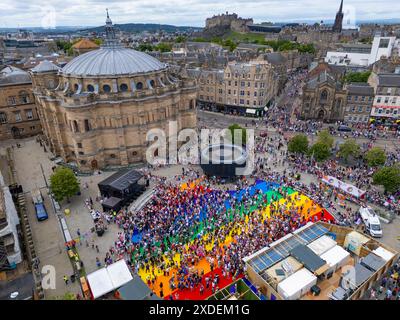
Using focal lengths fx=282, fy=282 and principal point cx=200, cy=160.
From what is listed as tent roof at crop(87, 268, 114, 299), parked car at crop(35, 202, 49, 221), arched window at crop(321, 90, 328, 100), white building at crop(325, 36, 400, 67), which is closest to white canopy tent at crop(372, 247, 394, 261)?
tent roof at crop(87, 268, 114, 299)

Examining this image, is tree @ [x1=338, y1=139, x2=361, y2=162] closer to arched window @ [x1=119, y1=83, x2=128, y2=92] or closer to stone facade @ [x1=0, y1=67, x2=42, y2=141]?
arched window @ [x1=119, y1=83, x2=128, y2=92]

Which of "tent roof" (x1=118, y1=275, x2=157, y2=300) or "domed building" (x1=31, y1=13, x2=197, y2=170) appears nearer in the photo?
"tent roof" (x1=118, y1=275, x2=157, y2=300)

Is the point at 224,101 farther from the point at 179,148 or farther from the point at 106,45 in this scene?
the point at 106,45

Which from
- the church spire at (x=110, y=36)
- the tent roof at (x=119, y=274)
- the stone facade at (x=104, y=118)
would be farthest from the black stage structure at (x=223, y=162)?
the church spire at (x=110, y=36)

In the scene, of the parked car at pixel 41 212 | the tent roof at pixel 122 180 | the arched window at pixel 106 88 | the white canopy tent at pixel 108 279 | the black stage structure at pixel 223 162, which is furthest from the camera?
the arched window at pixel 106 88

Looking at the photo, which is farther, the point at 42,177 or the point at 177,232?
the point at 42,177

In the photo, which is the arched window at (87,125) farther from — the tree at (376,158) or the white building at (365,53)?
the white building at (365,53)

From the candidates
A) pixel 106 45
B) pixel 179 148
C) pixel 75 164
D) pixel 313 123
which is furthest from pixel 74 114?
pixel 313 123
